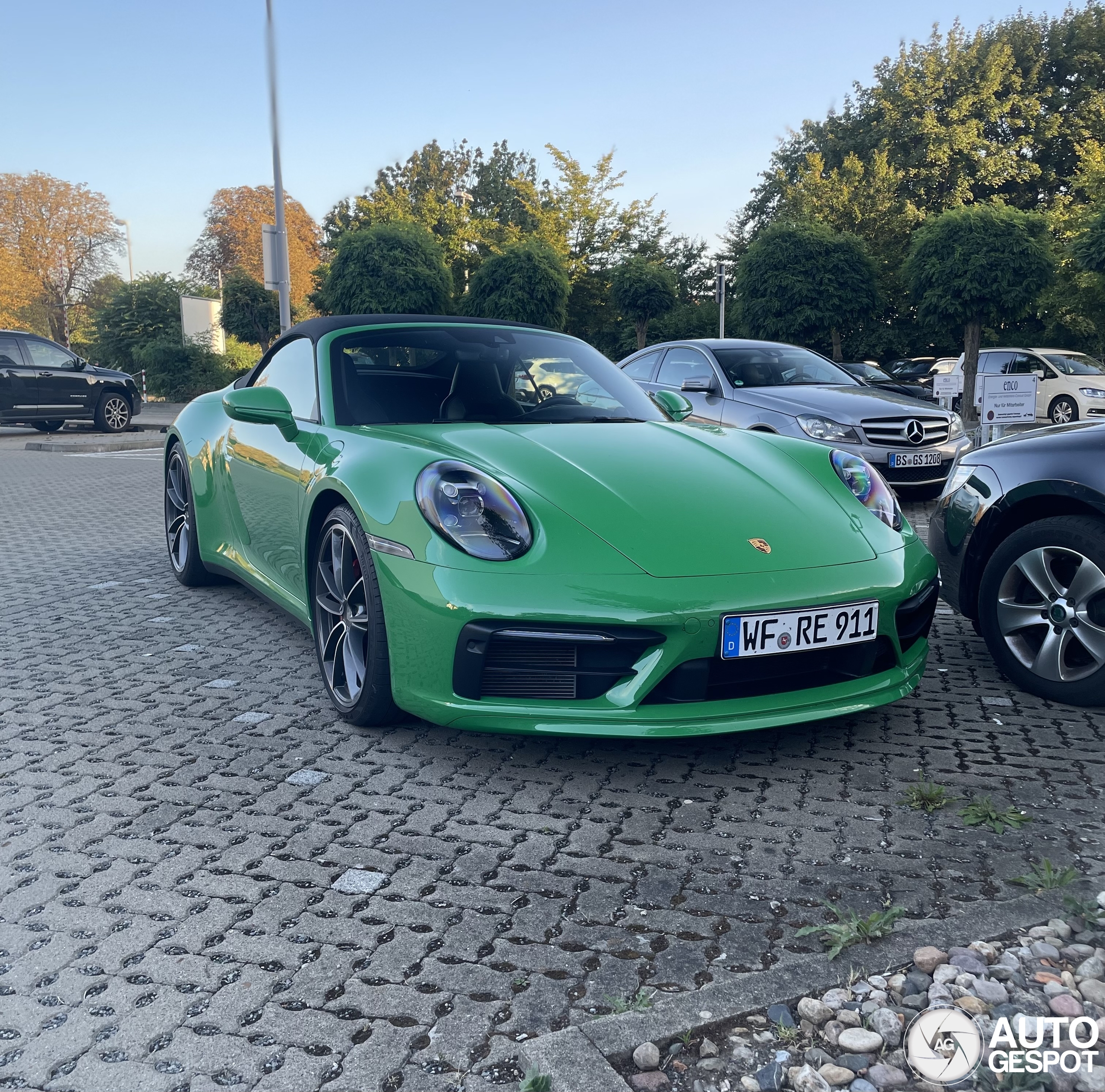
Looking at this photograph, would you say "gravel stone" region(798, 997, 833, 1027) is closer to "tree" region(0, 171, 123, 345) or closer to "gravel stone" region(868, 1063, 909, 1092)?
"gravel stone" region(868, 1063, 909, 1092)

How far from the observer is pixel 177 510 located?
19.5 feet

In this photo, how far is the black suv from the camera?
18156 millimetres

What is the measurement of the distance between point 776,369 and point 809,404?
1.01m

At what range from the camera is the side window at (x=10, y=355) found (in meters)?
18.1

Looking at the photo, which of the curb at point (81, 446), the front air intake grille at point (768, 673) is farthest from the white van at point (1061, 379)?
the front air intake grille at point (768, 673)

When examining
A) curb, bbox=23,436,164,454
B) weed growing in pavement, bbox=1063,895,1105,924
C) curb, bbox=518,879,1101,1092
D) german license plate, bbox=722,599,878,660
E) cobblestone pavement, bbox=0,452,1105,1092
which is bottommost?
cobblestone pavement, bbox=0,452,1105,1092

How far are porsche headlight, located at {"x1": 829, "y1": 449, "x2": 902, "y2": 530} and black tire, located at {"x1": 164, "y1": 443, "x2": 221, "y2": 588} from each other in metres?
3.37

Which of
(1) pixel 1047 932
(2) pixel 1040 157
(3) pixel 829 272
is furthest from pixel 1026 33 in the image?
(1) pixel 1047 932

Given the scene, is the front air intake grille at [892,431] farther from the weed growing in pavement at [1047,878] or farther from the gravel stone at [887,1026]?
the gravel stone at [887,1026]

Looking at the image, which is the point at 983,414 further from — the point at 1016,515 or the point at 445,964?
the point at 445,964

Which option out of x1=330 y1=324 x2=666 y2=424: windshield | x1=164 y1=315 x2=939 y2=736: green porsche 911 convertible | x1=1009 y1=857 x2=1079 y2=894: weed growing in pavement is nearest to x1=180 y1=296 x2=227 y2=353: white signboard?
x1=330 y1=324 x2=666 y2=424: windshield

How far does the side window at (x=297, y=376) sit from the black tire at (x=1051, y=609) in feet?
8.76

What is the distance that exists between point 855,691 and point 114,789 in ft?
7.27

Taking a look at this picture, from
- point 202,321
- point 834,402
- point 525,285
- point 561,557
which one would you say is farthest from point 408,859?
point 202,321
